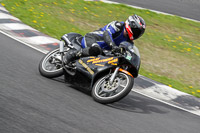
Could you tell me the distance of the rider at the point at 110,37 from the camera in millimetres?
5777

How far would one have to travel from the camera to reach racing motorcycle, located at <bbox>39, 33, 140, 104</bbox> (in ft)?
18.1

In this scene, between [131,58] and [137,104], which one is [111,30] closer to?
[131,58]

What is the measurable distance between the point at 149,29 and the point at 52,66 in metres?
6.83

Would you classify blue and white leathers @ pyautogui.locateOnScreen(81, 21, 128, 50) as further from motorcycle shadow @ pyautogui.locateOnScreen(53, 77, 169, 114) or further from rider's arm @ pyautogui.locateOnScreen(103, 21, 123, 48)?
motorcycle shadow @ pyautogui.locateOnScreen(53, 77, 169, 114)

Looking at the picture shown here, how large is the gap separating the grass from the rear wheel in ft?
8.56

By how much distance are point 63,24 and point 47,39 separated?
2.14 metres

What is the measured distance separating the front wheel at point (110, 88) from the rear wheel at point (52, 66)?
97 centimetres

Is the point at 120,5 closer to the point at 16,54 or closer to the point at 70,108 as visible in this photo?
the point at 16,54

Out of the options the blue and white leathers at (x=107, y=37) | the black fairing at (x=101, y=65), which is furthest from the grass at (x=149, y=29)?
the black fairing at (x=101, y=65)

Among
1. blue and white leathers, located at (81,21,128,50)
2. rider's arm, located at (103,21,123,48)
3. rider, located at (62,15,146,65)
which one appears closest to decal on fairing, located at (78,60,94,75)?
rider, located at (62,15,146,65)

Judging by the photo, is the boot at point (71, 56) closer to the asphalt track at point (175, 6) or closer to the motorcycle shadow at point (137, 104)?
the motorcycle shadow at point (137, 104)

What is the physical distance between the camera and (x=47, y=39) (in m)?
9.30

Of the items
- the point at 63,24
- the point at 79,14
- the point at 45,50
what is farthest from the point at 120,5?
the point at 45,50

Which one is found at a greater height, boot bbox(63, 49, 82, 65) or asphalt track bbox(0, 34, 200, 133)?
boot bbox(63, 49, 82, 65)
